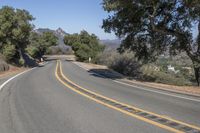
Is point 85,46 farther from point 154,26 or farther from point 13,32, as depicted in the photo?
point 154,26

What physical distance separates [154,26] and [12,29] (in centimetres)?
2836

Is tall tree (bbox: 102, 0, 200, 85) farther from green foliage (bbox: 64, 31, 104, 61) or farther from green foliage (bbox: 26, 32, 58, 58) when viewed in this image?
green foliage (bbox: 26, 32, 58, 58)

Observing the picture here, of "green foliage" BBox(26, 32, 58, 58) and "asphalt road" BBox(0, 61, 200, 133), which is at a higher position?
"green foliage" BBox(26, 32, 58, 58)

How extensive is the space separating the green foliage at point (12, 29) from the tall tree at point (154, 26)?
892 inches

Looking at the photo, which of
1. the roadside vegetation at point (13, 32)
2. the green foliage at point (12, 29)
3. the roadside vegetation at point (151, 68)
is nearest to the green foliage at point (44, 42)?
the roadside vegetation at point (13, 32)

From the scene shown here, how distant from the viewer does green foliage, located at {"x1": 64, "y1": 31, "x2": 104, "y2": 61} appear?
8069 centimetres

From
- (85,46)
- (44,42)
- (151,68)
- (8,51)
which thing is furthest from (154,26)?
(44,42)

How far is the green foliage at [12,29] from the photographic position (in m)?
45.5

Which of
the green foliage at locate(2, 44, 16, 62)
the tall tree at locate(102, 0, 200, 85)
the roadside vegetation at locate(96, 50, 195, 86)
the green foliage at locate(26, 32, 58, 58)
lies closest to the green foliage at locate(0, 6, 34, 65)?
the green foliage at locate(2, 44, 16, 62)

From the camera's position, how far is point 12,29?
4656 centimetres

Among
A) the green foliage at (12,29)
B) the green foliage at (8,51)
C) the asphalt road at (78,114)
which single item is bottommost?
the asphalt road at (78,114)

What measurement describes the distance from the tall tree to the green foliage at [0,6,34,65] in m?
22.7

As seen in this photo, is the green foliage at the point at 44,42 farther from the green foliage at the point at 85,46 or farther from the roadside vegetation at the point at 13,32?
the roadside vegetation at the point at 13,32

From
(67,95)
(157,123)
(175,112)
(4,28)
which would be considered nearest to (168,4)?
(67,95)
